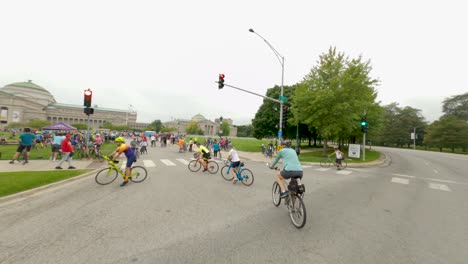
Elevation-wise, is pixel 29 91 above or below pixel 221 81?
above

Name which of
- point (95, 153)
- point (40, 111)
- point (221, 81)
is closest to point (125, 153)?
point (95, 153)

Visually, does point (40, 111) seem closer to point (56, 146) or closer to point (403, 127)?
point (56, 146)

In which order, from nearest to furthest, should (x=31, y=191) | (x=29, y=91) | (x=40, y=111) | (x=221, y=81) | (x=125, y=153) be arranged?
(x=31, y=191), (x=125, y=153), (x=221, y=81), (x=40, y=111), (x=29, y=91)

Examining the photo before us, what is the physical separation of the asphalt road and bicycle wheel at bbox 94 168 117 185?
0.76 metres

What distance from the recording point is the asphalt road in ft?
10.8

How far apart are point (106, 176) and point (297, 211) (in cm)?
763

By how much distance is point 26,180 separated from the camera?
7.11 metres

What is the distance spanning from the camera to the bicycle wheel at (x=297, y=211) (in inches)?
170

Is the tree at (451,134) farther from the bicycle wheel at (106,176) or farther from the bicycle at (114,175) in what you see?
the bicycle wheel at (106,176)

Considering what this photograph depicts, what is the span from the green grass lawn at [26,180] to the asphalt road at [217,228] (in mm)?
521

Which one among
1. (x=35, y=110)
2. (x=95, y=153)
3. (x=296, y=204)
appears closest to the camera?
(x=296, y=204)

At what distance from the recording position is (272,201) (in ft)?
20.5

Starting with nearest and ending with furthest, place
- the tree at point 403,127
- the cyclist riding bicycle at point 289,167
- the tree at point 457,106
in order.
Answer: the cyclist riding bicycle at point 289,167 < the tree at point 457,106 < the tree at point 403,127

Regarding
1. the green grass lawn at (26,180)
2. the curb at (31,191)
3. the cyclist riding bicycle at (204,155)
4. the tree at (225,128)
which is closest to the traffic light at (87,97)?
the green grass lawn at (26,180)
